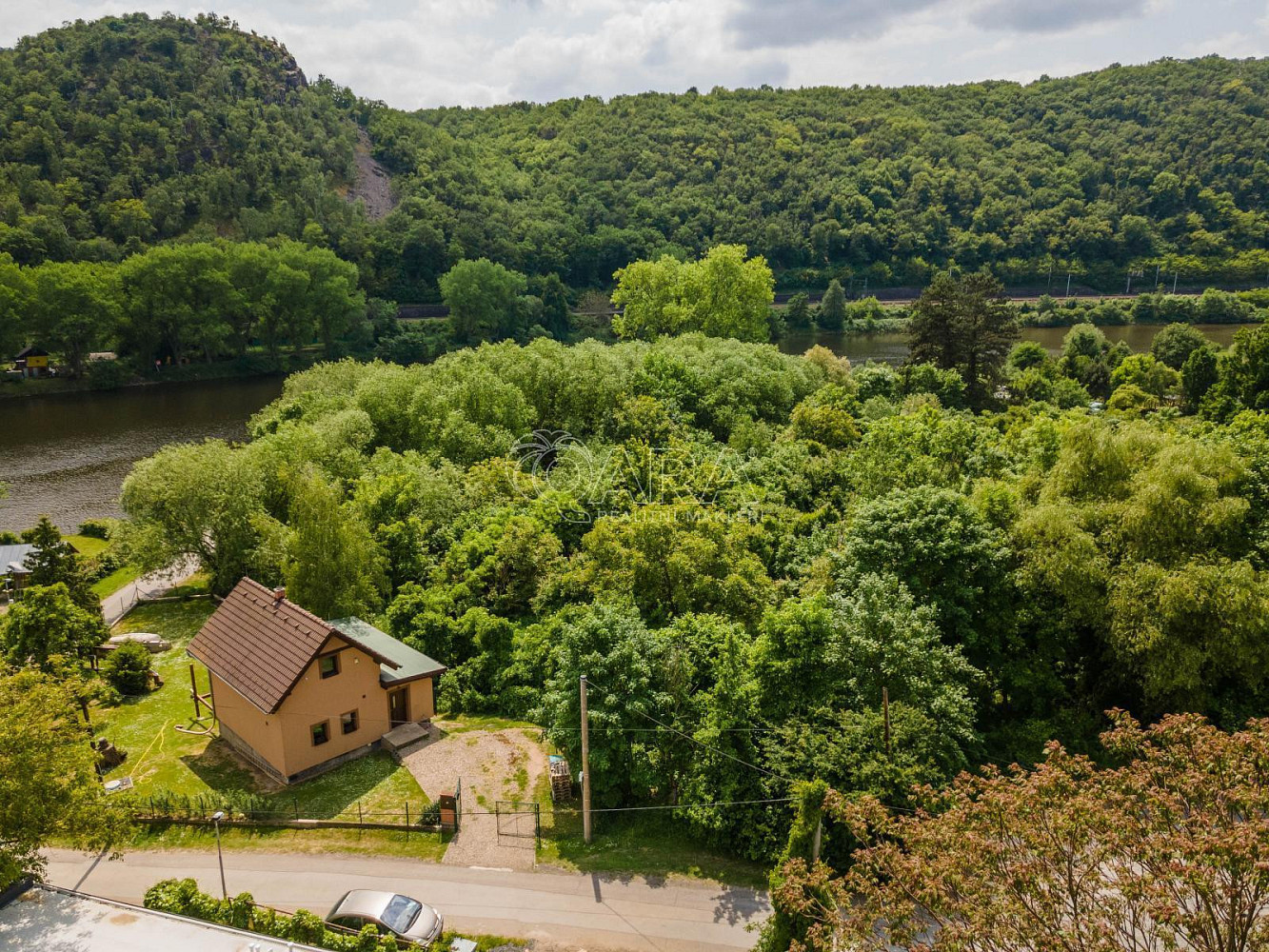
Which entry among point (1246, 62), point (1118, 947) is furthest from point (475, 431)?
point (1246, 62)

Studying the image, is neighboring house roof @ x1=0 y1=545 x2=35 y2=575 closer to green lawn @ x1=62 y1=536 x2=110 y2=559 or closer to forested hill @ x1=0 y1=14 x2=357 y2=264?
green lawn @ x1=62 y1=536 x2=110 y2=559

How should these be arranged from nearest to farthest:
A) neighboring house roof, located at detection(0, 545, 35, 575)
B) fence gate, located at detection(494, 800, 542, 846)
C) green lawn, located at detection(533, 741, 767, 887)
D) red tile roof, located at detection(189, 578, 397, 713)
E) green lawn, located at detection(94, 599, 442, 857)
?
green lawn, located at detection(533, 741, 767, 887)
green lawn, located at detection(94, 599, 442, 857)
fence gate, located at detection(494, 800, 542, 846)
red tile roof, located at detection(189, 578, 397, 713)
neighboring house roof, located at detection(0, 545, 35, 575)

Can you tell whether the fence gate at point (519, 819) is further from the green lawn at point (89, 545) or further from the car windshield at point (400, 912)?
the green lawn at point (89, 545)

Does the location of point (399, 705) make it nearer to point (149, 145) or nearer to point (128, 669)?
point (128, 669)

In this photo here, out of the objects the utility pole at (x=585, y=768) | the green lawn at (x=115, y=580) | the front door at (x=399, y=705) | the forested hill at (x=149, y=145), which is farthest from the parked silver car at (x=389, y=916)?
the forested hill at (x=149, y=145)

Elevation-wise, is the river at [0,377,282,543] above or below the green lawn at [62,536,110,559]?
above

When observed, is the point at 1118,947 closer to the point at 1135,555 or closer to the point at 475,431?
the point at 1135,555

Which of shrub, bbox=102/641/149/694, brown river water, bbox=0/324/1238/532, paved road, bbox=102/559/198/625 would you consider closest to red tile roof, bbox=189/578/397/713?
shrub, bbox=102/641/149/694
